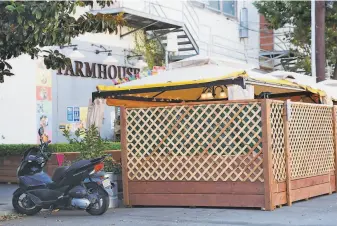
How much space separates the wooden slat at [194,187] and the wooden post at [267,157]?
127 millimetres

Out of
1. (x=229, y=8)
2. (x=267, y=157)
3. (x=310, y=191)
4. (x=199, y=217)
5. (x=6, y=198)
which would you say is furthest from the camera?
(x=229, y=8)

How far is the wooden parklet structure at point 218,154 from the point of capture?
424 inches

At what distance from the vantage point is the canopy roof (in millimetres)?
11664

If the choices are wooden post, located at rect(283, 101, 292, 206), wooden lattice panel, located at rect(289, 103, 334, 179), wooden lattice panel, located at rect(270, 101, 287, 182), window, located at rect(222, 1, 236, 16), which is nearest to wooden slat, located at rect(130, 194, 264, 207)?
wooden lattice panel, located at rect(270, 101, 287, 182)

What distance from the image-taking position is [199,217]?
10.3m

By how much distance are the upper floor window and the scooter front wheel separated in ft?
59.8

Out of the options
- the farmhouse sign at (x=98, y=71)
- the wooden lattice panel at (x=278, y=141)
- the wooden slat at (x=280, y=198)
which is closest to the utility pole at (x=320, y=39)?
the farmhouse sign at (x=98, y=71)

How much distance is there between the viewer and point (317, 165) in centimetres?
1262

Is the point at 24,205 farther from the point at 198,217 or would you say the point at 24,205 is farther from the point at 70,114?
the point at 70,114

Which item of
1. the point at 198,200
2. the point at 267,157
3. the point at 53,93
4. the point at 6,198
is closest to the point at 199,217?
the point at 198,200

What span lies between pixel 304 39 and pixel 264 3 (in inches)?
80.9

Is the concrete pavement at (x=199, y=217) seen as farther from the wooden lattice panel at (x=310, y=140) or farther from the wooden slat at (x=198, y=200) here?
the wooden lattice panel at (x=310, y=140)

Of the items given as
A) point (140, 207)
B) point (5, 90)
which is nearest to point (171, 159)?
point (140, 207)

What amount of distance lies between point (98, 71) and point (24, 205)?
36.8 feet
